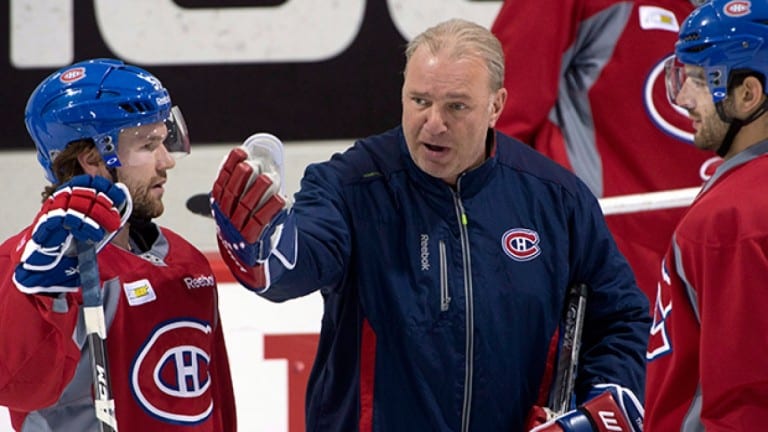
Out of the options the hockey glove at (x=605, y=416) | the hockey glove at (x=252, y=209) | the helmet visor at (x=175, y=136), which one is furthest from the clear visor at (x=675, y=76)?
the helmet visor at (x=175, y=136)

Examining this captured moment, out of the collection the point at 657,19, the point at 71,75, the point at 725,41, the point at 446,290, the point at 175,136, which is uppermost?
the point at 725,41

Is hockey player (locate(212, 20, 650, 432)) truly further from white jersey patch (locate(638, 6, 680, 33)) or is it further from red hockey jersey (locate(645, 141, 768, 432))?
white jersey patch (locate(638, 6, 680, 33))

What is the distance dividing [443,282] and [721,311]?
0.62 metres

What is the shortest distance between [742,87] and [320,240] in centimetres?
75

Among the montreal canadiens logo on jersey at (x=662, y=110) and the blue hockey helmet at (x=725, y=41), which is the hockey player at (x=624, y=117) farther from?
the blue hockey helmet at (x=725, y=41)

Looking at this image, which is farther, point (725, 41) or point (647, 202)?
point (647, 202)

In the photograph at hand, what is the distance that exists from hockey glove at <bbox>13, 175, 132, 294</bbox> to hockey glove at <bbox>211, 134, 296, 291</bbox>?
0.17 meters

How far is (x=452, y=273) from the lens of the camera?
2865 mm

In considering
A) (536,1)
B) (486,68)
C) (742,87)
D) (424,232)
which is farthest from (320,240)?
(536,1)

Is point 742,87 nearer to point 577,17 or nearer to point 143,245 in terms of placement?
point 143,245

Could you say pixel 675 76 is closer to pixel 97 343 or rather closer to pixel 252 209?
pixel 252 209

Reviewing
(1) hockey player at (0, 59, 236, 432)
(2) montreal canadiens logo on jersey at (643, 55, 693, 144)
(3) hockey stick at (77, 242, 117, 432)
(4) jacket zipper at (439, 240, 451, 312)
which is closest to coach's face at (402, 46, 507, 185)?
(4) jacket zipper at (439, 240, 451, 312)

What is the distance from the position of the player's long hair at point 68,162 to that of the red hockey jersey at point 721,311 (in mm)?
991

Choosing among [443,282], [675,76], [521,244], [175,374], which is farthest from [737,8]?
[175,374]
